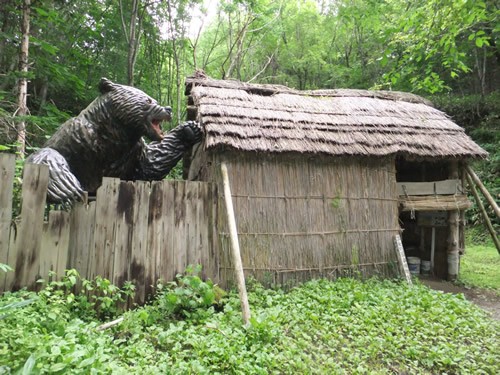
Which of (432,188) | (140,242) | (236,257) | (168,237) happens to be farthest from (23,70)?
(432,188)

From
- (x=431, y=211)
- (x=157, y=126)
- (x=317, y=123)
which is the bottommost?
(x=431, y=211)

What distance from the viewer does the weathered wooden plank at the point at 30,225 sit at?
3.50 metres

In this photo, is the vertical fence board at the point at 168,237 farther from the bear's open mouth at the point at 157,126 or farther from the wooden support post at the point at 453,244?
the wooden support post at the point at 453,244

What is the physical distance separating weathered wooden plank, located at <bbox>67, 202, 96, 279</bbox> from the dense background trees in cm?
235

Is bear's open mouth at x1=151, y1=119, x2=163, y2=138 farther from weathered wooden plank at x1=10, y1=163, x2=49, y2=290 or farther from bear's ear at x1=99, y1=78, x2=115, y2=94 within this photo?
weathered wooden plank at x1=10, y1=163, x2=49, y2=290

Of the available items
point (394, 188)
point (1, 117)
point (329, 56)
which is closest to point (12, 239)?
point (1, 117)

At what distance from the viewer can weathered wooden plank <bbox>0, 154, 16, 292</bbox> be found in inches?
132

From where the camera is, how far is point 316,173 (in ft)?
20.1

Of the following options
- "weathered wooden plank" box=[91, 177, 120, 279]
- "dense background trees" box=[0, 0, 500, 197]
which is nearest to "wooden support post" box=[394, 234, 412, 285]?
"dense background trees" box=[0, 0, 500, 197]

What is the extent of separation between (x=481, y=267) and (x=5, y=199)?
35.8 feet

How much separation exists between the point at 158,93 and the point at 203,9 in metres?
4.29

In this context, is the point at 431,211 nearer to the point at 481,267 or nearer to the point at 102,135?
the point at 481,267

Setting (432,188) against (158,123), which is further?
(432,188)

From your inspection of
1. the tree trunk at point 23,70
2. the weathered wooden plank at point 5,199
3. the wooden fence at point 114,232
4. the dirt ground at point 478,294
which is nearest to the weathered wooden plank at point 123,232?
the wooden fence at point 114,232
